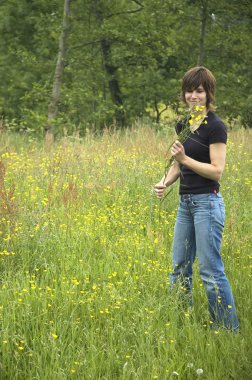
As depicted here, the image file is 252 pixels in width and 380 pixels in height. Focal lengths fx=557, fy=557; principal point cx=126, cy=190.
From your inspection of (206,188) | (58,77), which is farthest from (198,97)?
(58,77)

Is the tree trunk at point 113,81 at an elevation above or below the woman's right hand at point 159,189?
below

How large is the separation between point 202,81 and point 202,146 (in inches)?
16.9

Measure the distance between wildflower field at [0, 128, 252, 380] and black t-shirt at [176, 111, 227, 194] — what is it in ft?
2.61

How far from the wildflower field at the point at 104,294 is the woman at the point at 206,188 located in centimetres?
21

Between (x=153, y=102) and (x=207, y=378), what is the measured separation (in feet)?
53.0

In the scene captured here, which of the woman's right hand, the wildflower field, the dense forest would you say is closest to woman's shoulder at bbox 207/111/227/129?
the woman's right hand

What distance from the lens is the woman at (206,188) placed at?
3.53 meters

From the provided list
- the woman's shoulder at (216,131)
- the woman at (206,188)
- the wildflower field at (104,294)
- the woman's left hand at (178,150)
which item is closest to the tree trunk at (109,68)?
the wildflower field at (104,294)

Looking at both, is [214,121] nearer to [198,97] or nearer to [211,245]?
[198,97]

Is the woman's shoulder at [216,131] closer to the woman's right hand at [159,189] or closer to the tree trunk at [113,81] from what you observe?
the woman's right hand at [159,189]

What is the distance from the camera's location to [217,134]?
11.6ft

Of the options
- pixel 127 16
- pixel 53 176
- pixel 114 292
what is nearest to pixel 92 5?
pixel 127 16

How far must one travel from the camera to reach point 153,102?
18.8 meters

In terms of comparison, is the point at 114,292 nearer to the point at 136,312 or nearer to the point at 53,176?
the point at 136,312
